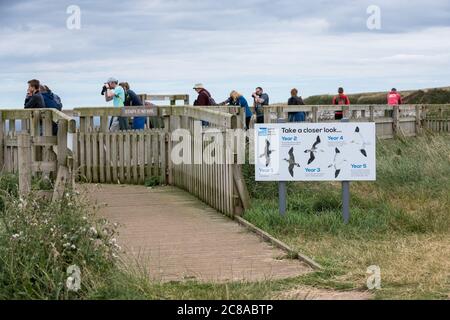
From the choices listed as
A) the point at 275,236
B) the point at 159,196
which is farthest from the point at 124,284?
the point at 159,196

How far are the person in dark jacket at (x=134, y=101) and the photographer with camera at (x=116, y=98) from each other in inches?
7.6

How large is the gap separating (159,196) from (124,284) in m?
7.67

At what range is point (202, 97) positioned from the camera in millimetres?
22844

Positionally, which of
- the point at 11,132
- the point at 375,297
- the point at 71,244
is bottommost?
the point at 375,297

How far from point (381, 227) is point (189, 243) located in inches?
107

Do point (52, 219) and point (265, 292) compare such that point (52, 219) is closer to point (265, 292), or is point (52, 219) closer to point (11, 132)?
point (265, 292)

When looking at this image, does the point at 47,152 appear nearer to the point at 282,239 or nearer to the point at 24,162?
the point at 24,162

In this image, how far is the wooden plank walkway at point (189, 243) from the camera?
364 inches

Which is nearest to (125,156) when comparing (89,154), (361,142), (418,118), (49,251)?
(89,154)

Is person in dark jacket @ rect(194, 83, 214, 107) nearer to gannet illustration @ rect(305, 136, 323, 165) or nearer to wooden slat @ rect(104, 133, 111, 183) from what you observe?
wooden slat @ rect(104, 133, 111, 183)

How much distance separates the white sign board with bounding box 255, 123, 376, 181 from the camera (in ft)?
41.6

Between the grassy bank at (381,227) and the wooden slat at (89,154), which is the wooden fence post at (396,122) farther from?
the wooden slat at (89,154)

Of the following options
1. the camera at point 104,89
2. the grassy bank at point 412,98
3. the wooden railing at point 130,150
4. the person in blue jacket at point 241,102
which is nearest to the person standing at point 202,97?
the person in blue jacket at point 241,102
